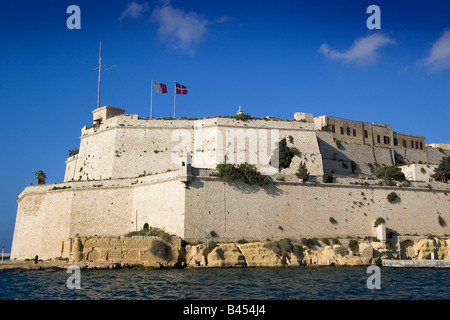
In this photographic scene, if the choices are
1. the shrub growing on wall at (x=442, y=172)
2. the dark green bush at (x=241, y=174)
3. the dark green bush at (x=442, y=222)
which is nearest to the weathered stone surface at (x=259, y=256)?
the dark green bush at (x=241, y=174)

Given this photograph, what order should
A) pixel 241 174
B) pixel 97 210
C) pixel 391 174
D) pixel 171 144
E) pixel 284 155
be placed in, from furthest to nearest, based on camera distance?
1. pixel 391 174
2. pixel 171 144
3. pixel 284 155
4. pixel 97 210
5. pixel 241 174

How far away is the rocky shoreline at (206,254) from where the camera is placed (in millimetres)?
29531

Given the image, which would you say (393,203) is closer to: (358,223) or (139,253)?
(358,223)

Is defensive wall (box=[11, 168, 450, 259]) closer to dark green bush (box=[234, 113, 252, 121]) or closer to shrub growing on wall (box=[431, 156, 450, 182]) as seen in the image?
shrub growing on wall (box=[431, 156, 450, 182])

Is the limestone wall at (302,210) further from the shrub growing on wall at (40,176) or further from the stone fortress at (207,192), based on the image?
the shrub growing on wall at (40,176)

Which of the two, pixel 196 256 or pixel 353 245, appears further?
pixel 353 245

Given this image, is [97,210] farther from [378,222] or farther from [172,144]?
[378,222]

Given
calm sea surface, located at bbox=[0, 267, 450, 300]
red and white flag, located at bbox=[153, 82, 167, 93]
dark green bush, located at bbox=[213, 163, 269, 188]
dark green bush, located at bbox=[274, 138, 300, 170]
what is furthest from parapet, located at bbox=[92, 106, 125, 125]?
calm sea surface, located at bbox=[0, 267, 450, 300]

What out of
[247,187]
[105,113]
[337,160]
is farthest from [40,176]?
[337,160]

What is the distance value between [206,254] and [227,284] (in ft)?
25.7

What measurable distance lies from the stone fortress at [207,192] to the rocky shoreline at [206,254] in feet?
4.35

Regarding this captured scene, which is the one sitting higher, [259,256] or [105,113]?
[105,113]

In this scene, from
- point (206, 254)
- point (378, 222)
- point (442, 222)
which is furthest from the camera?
point (442, 222)

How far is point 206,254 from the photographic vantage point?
3030 centimetres
